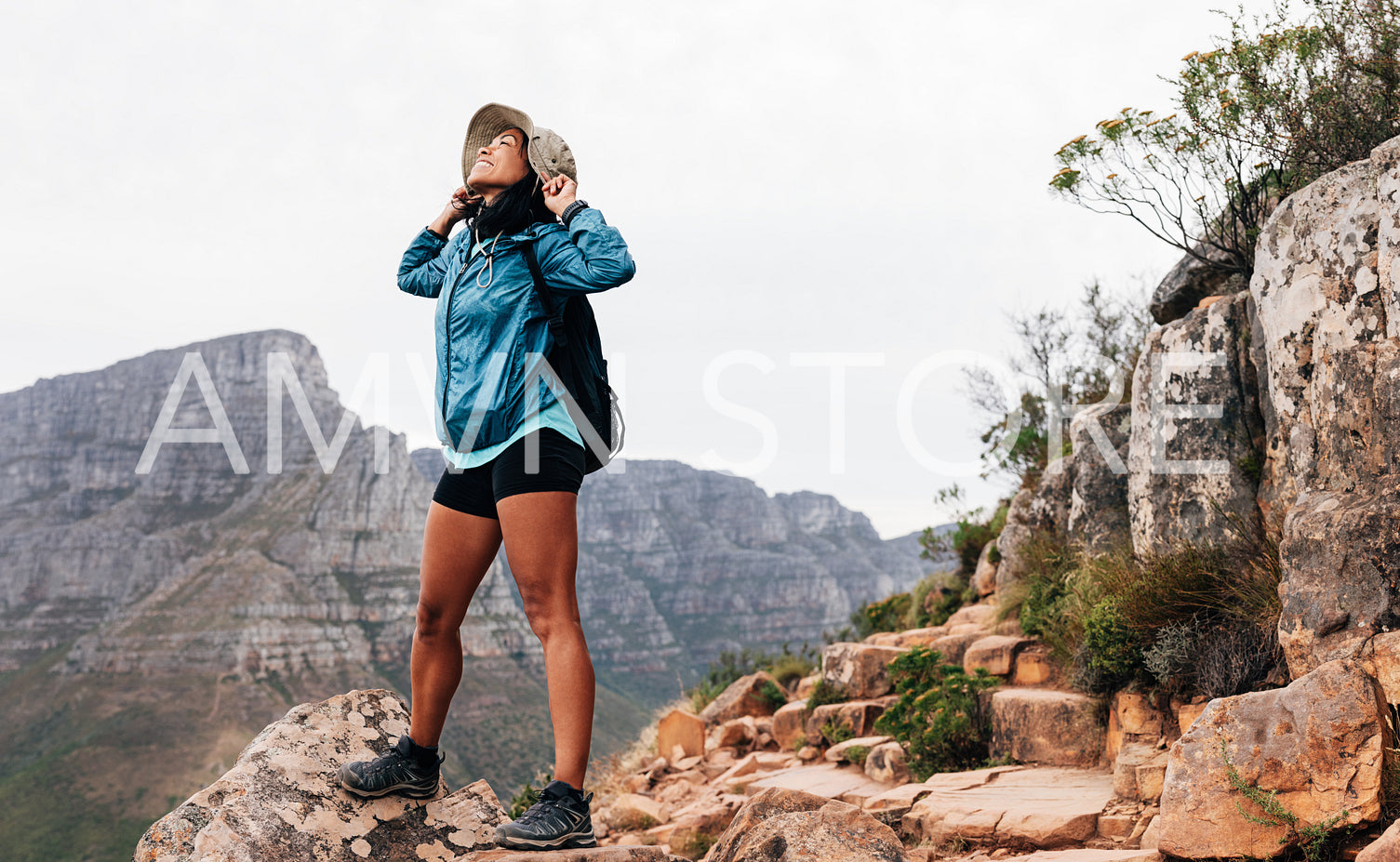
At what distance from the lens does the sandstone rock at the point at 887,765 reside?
21.7ft

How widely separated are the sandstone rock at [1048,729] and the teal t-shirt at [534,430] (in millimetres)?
4697

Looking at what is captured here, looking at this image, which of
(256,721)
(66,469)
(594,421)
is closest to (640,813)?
(594,421)

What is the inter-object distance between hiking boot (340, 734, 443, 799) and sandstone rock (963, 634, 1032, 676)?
5231mm

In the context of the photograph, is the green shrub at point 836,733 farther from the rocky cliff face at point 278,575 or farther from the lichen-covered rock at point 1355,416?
the rocky cliff face at point 278,575

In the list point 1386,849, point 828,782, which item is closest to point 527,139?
point 1386,849

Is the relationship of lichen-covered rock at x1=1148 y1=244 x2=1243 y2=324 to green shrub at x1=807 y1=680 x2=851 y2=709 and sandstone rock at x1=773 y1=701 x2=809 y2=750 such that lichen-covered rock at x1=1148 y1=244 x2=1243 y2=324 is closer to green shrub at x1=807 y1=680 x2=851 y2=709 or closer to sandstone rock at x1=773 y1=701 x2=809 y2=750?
green shrub at x1=807 y1=680 x2=851 y2=709

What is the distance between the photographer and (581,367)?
281cm

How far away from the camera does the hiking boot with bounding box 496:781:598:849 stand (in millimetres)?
2416

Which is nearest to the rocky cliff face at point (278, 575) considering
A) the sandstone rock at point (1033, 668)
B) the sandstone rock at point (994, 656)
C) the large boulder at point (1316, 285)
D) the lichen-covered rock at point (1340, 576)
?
the sandstone rock at point (994, 656)

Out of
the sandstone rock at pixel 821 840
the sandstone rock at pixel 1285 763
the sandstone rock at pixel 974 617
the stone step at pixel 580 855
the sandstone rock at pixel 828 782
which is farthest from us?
the sandstone rock at pixel 974 617

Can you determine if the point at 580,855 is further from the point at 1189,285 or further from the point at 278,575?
the point at 278,575

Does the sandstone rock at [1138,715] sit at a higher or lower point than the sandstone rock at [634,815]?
higher

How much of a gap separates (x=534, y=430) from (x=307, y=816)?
4.65 ft

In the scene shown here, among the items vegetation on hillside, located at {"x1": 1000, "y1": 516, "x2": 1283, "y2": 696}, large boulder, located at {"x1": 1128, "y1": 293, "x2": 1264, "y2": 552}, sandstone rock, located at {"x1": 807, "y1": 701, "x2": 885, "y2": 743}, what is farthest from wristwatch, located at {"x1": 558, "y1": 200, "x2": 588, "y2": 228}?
sandstone rock, located at {"x1": 807, "y1": 701, "x2": 885, "y2": 743}
